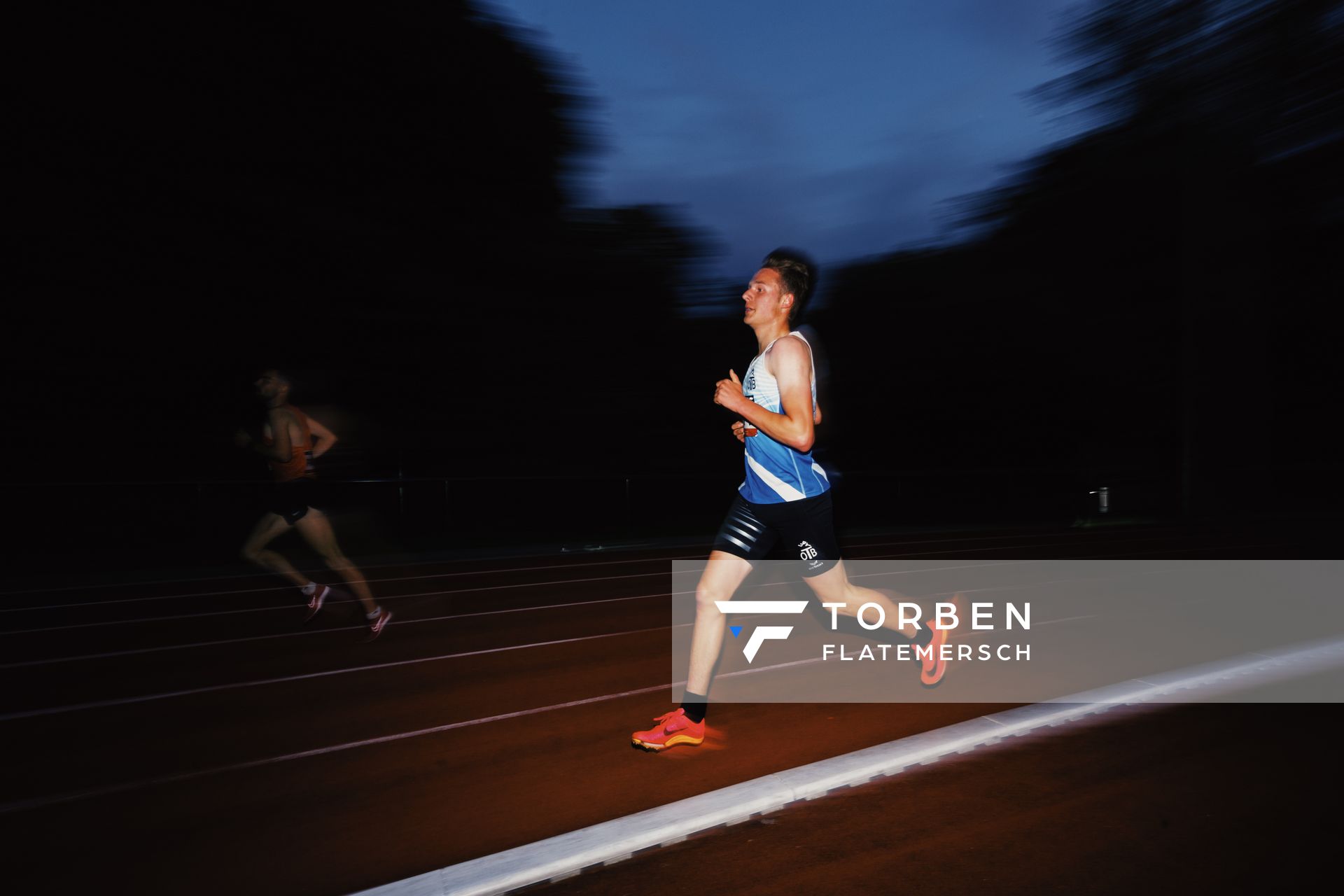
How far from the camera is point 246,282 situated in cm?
1293

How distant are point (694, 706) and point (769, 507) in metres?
0.94

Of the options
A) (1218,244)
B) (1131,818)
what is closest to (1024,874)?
(1131,818)

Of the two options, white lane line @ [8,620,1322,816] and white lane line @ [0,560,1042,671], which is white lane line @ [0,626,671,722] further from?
white lane line @ [0,560,1042,671]

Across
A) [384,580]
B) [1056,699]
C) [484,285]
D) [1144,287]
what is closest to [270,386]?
[384,580]

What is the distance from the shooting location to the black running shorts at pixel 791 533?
13.0ft

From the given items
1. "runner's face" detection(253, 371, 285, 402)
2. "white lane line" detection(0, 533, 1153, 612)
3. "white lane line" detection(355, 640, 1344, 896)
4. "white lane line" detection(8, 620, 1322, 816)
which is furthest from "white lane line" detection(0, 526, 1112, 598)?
"white lane line" detection(355, 640, 1344, 896)

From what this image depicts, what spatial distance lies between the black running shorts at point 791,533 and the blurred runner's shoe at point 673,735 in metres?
0.79

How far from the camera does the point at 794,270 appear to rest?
3977 mm

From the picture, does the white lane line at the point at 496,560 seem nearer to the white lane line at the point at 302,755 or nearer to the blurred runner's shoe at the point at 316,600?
the blurred runner's shoe at the point at 316,600

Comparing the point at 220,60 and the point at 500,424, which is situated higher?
the point at 220,60

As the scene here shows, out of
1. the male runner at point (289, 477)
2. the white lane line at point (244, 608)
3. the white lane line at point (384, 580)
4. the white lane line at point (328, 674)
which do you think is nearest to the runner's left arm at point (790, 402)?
the white lane line at point (328, 674)

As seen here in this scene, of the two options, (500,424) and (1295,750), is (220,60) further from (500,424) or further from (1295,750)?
(1295,750)

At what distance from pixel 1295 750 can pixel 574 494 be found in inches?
496

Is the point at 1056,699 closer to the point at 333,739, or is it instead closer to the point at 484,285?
the point at 333,739
